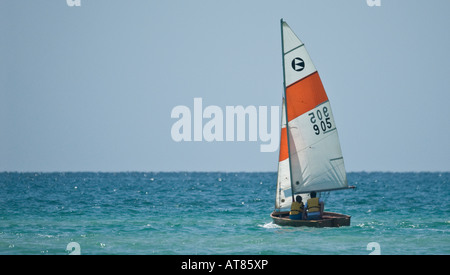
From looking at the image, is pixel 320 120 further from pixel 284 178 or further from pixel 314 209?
pixel 314 209

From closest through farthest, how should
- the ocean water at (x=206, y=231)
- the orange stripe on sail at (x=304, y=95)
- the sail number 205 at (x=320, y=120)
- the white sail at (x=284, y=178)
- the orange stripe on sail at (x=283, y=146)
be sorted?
the ocean water at (x=206, y=231) < the orange stripe on sail at (x=304, y=95) < the sail number 205 at (x=320, y=120) < the white sail at (x=284, y=178) < the orange stripe on sail at (x=283, y=146)

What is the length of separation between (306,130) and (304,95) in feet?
4.99

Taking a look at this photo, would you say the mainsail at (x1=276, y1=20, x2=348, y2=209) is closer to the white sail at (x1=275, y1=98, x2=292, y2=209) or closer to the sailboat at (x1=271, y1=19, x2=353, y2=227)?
the sailboat at (x1=271, y1=19, x2=353, y2=227)

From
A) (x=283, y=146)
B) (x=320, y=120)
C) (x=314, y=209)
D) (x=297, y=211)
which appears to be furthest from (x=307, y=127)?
(x=297, y=211)

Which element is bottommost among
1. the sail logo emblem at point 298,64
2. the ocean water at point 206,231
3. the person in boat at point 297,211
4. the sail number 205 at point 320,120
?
the ocean water at point 206,231

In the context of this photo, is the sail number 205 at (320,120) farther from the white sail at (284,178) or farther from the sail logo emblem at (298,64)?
the sail logo emblem at (298,64)

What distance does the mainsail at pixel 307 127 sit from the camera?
27.2 m

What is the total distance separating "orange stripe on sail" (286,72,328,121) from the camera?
27.4 meters

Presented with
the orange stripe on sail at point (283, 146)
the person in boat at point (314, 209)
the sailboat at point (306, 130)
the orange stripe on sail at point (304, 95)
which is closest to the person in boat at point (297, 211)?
the person in boat at point (314, 209)

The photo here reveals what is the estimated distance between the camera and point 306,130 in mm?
27672

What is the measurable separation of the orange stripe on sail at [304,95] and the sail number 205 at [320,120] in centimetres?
32
